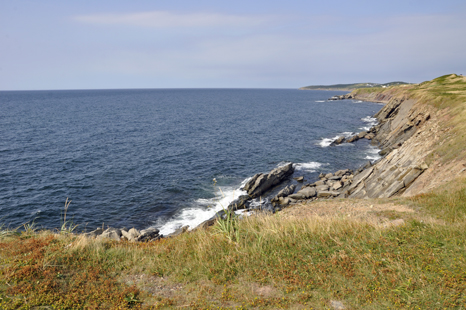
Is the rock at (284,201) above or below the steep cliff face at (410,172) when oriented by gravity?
below

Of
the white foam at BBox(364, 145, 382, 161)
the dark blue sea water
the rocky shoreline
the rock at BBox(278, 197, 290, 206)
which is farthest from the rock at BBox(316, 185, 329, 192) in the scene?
the white foam at BBox(364, 145, 382, 161)

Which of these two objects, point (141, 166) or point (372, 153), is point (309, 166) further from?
point (141, 166)

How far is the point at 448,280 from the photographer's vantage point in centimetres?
827

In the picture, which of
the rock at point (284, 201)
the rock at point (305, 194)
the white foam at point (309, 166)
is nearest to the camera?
the rock at point (284, 201)

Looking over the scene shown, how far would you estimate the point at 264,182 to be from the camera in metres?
35.2

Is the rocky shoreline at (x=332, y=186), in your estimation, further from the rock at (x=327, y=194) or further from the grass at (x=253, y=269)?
the grass at (x=253, y=269)

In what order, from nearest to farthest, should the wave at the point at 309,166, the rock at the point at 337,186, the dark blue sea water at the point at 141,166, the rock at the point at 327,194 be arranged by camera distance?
1. the dark blue sea water at the point at 141,166
2. the rock at the point at 327,194
3. the rock at the point at 337,186
4. the wave at the point at 309,166

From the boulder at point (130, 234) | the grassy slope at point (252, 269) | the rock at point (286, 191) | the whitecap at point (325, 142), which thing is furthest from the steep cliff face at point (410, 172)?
the boulder at point (130, 234)

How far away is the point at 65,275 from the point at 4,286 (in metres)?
1.69

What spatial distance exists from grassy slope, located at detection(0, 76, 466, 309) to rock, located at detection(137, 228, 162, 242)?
1105 cm

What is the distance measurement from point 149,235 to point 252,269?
16.6 m

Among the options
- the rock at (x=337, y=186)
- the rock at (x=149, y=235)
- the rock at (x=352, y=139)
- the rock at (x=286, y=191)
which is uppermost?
the rock at (x=352, y=139)

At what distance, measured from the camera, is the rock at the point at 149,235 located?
23.2 meters

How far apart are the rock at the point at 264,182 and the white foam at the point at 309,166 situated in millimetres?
5426
